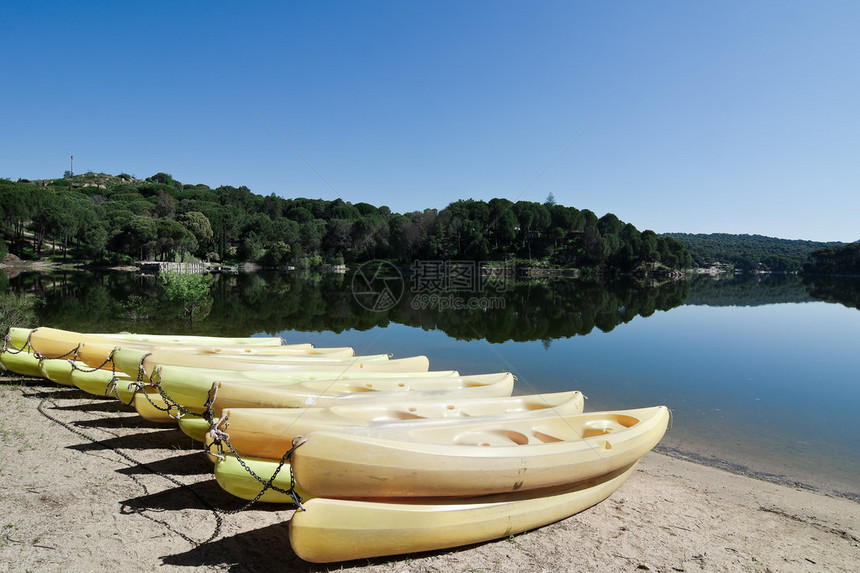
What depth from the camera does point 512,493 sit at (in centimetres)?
470

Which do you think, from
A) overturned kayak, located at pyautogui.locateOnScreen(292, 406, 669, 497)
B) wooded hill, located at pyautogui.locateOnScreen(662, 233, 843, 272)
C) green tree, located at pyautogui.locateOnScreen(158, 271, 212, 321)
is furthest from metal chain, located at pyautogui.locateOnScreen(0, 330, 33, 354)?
wooded hill, located at pyautogui.locateOnScreen(662, 233, 843, 272)

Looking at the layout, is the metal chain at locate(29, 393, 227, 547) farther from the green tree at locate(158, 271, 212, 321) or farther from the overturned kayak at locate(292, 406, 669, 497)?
the green tree at locate(158, 271, 212, 321)

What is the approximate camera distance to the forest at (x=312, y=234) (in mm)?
62812

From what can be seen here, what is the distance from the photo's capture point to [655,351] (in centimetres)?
1836

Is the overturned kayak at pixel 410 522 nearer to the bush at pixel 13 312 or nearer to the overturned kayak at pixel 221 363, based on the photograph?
the overturned kayak at pixel 221 363

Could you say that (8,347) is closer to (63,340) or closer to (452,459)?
(63,340)

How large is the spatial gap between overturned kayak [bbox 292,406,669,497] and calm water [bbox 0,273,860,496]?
477cm

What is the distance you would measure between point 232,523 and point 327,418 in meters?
1.40

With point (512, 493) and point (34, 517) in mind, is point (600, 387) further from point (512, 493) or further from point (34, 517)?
point (34, 517)

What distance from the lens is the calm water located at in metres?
9.53

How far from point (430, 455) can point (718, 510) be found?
4557 mm

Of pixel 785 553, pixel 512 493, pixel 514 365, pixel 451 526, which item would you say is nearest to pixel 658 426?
pixel 785 553

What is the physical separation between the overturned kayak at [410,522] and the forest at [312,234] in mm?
67858
